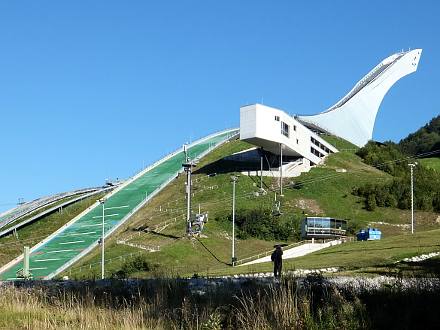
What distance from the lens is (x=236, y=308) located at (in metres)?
10.2

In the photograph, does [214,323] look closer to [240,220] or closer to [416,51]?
[240,220]

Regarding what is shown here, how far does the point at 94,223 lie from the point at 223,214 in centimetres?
1413

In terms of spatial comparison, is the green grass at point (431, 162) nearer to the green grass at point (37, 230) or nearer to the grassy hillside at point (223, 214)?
the grassy hillside at point (223, 214)

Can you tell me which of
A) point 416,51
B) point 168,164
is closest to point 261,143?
point 168,164

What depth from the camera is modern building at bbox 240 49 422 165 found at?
70.9 meters

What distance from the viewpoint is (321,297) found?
10.5 meters

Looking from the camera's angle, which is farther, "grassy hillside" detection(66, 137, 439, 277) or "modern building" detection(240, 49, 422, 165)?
"modern building" detection(240, 49, 422, 165)

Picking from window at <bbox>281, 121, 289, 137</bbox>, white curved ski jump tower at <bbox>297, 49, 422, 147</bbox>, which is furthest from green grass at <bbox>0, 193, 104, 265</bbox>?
white curved ski jump tower at <bbox>297, 49, 422, 147</bbox>

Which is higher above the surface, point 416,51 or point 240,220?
point 416,51

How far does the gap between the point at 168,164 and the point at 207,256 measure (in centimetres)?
4372

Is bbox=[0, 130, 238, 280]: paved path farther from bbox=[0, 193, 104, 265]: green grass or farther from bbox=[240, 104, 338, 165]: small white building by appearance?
bbox=[240, 104, 338, 165]: small white building

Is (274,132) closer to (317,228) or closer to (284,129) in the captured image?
(284,129)

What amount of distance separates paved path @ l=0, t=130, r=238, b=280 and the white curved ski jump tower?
18565mm

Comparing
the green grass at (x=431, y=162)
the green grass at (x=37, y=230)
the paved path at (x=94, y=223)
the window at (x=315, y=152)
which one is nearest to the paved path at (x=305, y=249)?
the paved path at (x=94, y=223)
